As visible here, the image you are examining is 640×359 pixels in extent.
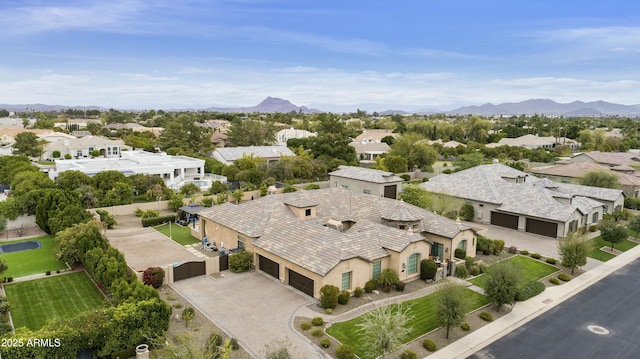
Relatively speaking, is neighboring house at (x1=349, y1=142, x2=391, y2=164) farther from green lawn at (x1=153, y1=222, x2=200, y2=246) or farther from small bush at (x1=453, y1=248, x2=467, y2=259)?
small bush at (x1=453, y1=248, x2=467, y2=259)

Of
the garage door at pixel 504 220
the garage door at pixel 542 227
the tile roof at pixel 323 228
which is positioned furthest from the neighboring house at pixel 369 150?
the tile roof at pixel 323 228

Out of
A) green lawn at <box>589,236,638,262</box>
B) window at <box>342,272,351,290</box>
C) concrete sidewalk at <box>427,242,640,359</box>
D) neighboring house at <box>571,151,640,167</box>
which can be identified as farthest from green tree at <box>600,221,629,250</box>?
neighboring house at <box>571,151,640,167</box>

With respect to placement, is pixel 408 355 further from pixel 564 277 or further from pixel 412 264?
pixel 564 277

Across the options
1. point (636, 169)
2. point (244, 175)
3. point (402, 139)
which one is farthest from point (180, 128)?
point (636, 169)

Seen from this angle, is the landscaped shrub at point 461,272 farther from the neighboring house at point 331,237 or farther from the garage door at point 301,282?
the garage door at point 301,282

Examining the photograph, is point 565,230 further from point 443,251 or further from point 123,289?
point 123,289

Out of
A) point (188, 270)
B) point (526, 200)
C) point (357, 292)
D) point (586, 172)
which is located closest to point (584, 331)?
point (357, 292)
